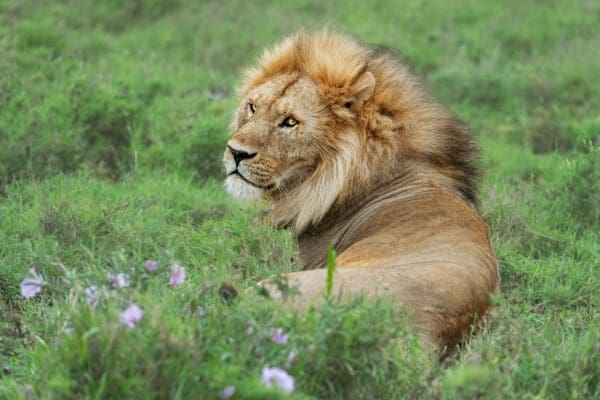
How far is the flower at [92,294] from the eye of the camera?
122 inches

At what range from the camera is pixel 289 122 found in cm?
461

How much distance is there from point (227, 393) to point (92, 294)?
2.14 feet

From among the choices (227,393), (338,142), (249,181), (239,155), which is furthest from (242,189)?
(227,393)

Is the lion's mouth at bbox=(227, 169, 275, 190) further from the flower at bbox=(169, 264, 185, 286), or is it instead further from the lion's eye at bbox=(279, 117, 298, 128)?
the flower at bbox=(169, 264, 185, 286)

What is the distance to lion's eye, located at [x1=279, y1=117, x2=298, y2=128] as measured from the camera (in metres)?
4.60

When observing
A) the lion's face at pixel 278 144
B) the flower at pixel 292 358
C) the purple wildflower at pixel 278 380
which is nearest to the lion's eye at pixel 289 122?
the lion's face at pixel 278 144

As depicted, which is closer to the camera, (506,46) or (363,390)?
(363,390)

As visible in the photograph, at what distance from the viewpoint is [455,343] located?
141 inches

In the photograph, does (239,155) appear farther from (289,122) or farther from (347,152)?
(347,152)

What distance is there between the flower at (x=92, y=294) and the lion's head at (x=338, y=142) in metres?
1.54

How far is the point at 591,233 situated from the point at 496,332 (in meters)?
2.15

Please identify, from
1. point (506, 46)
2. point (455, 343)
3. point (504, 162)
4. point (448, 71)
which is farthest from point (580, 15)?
point (455, 343)

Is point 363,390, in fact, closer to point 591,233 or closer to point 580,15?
point 591,233

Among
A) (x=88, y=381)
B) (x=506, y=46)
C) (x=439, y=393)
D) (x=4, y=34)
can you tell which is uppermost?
(x=88, y=381)
